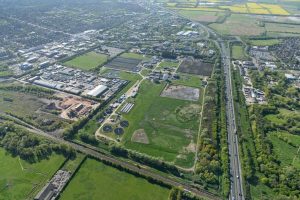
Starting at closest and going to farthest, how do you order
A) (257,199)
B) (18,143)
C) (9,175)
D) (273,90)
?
1. (257,199)
2. (9,175)
3. (18,143)
4. (273,90)

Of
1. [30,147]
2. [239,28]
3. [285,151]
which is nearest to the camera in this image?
[30,147]

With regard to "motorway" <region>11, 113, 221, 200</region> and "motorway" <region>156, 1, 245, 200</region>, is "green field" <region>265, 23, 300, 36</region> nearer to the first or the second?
"motorway" <region>156, 1, 245, 200</region>

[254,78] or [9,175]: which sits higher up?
[254,78]

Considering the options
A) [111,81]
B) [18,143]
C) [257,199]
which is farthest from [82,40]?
[257,199]

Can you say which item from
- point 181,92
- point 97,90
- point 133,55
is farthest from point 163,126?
point 133,55

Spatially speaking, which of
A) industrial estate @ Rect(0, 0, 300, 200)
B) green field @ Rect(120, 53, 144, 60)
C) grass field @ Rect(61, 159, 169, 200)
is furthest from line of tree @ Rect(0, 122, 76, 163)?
green field @ Rect(120, 53, 144, 60)

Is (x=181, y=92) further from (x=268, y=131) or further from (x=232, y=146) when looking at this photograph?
(x=268, y=131)

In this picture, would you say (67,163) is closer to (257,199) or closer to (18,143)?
(18,143)
